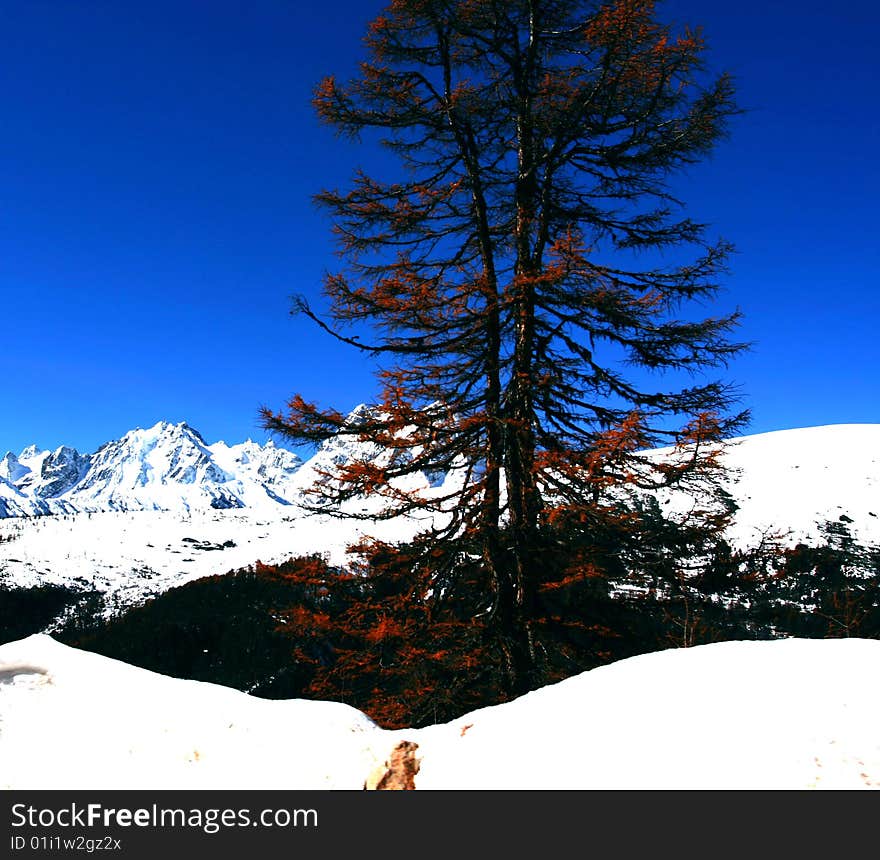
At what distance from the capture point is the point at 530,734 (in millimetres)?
2762

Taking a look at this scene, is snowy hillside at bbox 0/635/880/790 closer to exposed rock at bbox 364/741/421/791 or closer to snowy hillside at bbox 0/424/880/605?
exposed rock at bbox 364/741/421/791

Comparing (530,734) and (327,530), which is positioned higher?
(327,530)

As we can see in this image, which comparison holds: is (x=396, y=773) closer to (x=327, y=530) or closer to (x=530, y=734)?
(x=530, y=734)

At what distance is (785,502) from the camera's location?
6150 cm

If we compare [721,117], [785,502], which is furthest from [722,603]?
[785,502]

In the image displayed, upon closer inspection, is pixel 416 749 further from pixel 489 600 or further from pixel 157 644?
Result: pixel 157 644

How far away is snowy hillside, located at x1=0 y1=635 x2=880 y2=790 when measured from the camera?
222 centimetres

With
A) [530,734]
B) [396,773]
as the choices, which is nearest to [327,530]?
[396,773]

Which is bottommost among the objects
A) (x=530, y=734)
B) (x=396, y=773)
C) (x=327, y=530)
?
(x=396, y=773)

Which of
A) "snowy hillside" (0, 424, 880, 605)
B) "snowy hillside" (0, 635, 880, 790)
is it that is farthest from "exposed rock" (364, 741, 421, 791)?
"snowy hillside" (0, 424, 880, 605)

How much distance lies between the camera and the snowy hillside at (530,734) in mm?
2219

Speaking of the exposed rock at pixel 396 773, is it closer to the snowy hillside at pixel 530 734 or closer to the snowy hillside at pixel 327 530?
the snowy hillside at pixel 530 734

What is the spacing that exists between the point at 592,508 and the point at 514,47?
7291 millimetres
